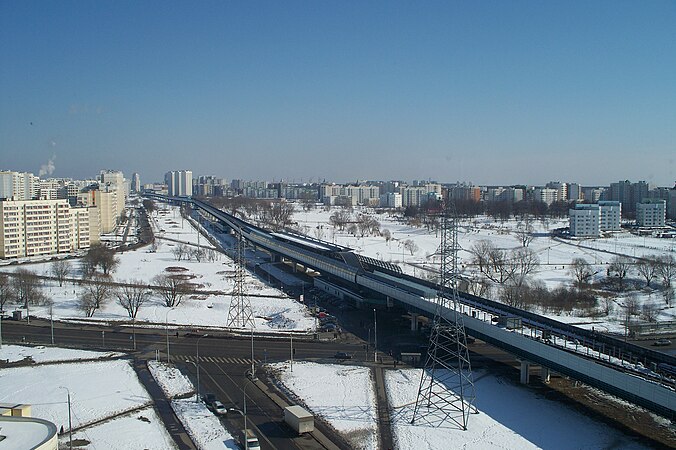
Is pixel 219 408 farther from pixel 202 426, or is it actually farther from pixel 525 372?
pixel 525 372

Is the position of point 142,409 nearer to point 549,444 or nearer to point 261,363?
point 261,363

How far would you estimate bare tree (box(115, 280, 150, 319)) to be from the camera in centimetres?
1697

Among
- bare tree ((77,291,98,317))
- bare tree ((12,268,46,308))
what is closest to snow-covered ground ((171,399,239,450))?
bare tree ((77,291,98,317))

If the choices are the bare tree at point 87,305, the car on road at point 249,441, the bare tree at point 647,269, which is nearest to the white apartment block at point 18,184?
the bare tree at point 87,305

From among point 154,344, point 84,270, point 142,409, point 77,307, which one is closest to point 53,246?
point 84,270

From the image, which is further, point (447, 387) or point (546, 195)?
point (546, 195)

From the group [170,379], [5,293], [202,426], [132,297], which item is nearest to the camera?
[202,426]

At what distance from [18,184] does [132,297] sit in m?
37.8

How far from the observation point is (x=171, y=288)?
19.3 m

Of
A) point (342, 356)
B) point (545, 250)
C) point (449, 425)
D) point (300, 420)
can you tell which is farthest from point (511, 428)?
point (545, 250)

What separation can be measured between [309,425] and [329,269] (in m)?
12.8

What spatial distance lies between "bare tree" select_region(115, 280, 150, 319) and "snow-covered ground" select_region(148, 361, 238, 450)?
494 cm

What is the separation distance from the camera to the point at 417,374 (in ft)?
39.1

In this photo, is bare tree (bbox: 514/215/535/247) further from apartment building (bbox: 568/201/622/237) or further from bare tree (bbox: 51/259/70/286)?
bare tree (bbox: 51/259/70/286)
